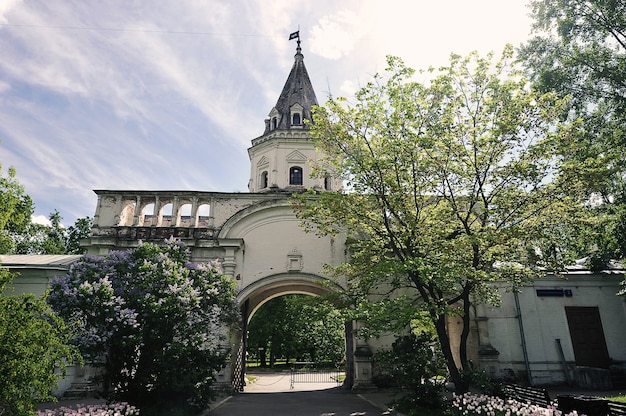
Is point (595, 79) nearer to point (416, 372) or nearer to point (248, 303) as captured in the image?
point (416, 372)

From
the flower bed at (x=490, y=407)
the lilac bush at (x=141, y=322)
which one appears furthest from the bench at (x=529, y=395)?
the lilac bush at (x=141, y=322)

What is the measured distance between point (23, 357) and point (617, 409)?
1224cm

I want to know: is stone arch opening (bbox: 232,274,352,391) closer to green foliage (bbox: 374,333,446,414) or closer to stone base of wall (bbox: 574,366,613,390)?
green foliage (bbox: 374,333,446,414)

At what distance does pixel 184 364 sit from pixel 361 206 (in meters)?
7.38

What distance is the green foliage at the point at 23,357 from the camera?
6434mm

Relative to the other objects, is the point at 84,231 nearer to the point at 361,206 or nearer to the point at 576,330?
the point at 361,206

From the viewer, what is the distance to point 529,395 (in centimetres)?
1077

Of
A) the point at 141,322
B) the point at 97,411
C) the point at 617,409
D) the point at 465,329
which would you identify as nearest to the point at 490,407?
the point at 617,409

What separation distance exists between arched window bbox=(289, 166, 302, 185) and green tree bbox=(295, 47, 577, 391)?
9.80 meters

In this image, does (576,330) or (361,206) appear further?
(576,330)

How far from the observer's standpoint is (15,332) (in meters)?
6.70

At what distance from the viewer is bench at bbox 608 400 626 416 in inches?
329

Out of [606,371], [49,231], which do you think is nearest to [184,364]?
[606,371]

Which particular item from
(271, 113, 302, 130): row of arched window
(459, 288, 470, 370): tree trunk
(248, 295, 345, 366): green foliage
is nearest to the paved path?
(459, 288, 470, 370): tree trunk
